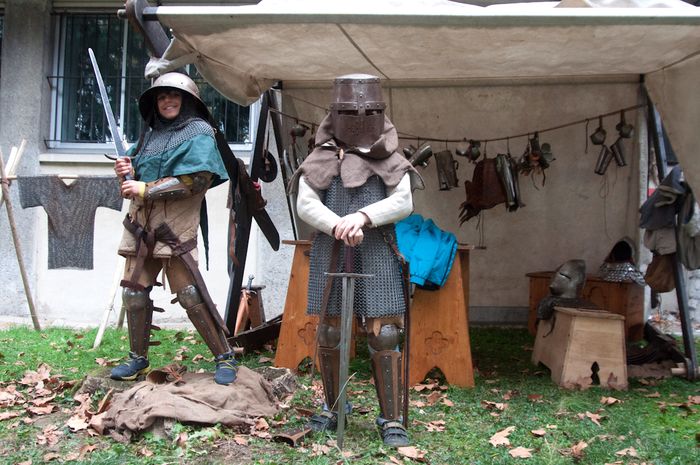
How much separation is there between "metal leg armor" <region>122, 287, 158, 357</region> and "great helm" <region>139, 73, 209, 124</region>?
934mm

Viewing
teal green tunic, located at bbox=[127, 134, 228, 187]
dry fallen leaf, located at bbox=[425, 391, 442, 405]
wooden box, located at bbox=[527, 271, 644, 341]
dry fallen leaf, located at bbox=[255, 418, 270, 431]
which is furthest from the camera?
wooden box, located at bbox=[527, 271, 644, 341]

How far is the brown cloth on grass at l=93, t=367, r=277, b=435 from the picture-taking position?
119 inches

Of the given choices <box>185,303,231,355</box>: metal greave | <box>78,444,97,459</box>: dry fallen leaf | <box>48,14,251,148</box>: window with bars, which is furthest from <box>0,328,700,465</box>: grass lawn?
<box>48,14,251,148</box>: window with bars

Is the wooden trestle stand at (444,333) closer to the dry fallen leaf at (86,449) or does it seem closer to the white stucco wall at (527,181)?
the dry fallen leaf at (86,449)

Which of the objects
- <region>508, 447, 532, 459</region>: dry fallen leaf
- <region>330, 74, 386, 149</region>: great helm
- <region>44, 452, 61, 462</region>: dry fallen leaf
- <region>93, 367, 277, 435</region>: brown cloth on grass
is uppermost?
<region>330, 74, 386, 149</region>: great helm

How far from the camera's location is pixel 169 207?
3.58 m

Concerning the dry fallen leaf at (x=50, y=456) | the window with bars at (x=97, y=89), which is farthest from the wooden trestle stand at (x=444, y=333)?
the window with bars at (x=97, y=89)

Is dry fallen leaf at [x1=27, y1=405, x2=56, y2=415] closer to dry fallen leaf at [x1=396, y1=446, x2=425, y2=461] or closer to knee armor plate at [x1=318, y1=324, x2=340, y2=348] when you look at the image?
knee armor plate at [x1=318, y1=324, x2=340, y2=348]

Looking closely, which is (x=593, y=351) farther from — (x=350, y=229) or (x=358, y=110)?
(x=358, y=110)

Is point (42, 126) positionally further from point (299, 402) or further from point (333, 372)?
point (333, 372)

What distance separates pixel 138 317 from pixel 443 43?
7.18 ft

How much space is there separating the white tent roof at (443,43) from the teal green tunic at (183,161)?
46cm

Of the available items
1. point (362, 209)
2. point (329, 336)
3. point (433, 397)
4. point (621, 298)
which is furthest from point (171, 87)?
point (621, 298)

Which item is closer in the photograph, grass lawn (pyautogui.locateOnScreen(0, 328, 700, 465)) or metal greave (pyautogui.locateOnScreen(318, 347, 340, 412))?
grass lawn (pyautogui.locateOnScreen(0, 328, 700, 465))
